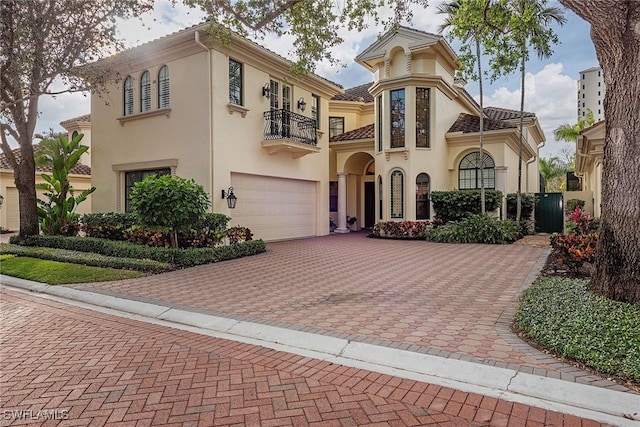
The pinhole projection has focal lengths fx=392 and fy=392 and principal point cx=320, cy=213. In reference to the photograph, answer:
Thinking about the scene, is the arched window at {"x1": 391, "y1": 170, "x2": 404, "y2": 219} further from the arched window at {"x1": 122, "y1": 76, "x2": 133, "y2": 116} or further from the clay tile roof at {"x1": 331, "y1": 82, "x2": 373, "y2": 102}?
the arched window at {"x1": 122, "y1": 76, "x2": 133, "y2": 116}

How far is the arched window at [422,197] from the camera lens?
59.3 feet

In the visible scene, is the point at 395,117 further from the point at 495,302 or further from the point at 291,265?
the point at 495,302

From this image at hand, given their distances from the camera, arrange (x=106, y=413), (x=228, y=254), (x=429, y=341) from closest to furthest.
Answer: (x=106, y=413)
(x=429, y=341)
(x=228, y=254)

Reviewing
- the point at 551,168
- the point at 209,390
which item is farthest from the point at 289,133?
the point at 551,168

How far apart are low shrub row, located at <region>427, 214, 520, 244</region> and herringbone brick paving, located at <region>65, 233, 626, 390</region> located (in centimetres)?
261

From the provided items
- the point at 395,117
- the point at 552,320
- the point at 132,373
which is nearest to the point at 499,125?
the point at 395,117

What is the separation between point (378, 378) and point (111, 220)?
13177 mm

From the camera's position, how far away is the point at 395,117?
18.2 meters

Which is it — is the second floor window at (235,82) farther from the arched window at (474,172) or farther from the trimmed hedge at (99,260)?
the arched window at (474,172)

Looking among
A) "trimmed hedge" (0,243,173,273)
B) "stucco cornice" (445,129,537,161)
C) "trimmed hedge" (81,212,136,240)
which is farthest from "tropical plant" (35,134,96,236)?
"stucco cornice" (445,129,537,161)

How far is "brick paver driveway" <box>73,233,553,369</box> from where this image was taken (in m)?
4.77

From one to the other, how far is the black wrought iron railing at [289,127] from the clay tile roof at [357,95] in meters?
6.29

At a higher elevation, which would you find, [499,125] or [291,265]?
[499,125]

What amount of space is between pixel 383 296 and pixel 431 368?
2945 millimetres
